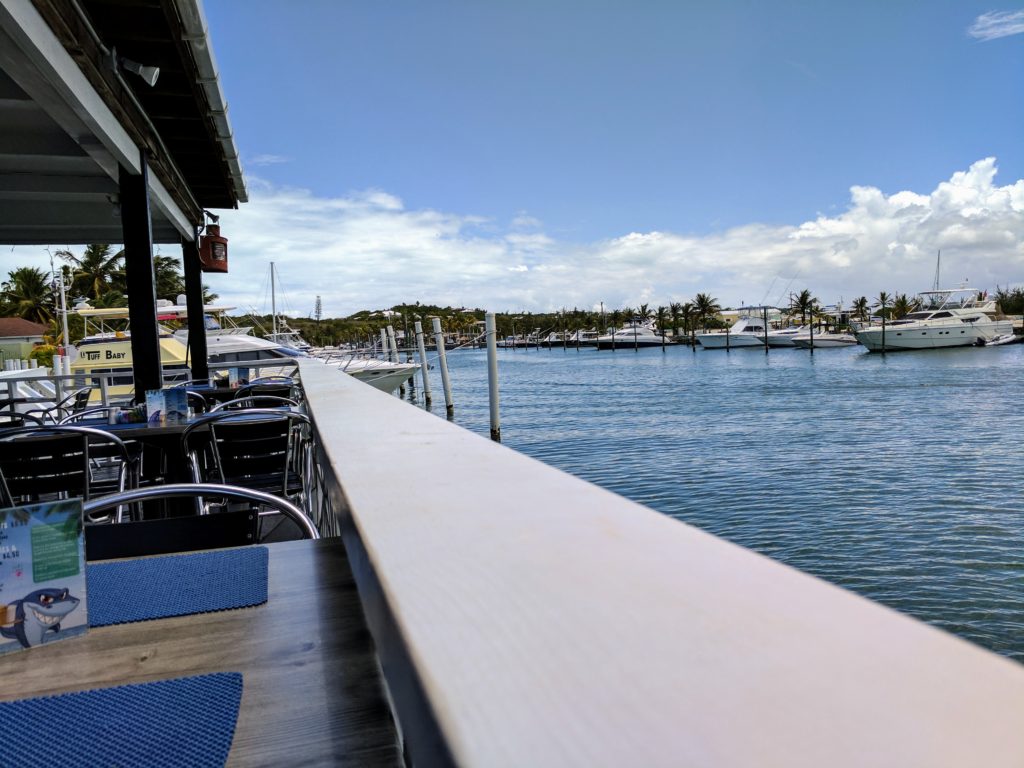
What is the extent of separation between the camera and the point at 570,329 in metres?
116

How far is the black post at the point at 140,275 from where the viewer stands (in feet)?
15.8

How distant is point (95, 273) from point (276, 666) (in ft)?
127

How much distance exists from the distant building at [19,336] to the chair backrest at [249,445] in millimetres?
36188

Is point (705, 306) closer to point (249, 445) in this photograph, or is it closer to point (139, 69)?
point (139, 69)

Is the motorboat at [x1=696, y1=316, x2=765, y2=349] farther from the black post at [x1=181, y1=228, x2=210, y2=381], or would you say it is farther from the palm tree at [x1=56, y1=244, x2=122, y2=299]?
the black post at [x1=181, y1=228, x2=210, y2=381]

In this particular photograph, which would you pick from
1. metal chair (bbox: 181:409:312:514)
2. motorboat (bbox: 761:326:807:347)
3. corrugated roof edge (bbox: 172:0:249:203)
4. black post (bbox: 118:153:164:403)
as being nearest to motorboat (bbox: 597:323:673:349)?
motorboat (bbox: 761:326:807:347)

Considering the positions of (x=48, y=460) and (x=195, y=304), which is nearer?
(x=48, y=460)

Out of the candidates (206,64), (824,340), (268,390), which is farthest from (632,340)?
(206,64)

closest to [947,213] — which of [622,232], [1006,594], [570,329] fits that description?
[622,232]

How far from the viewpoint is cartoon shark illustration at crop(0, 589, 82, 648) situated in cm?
97

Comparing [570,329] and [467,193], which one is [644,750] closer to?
[467,193]

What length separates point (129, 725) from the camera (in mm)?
754

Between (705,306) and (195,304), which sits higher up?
(705,306)

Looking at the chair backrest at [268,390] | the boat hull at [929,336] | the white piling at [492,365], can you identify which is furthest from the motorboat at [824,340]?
the chair backrest at [268,390]
